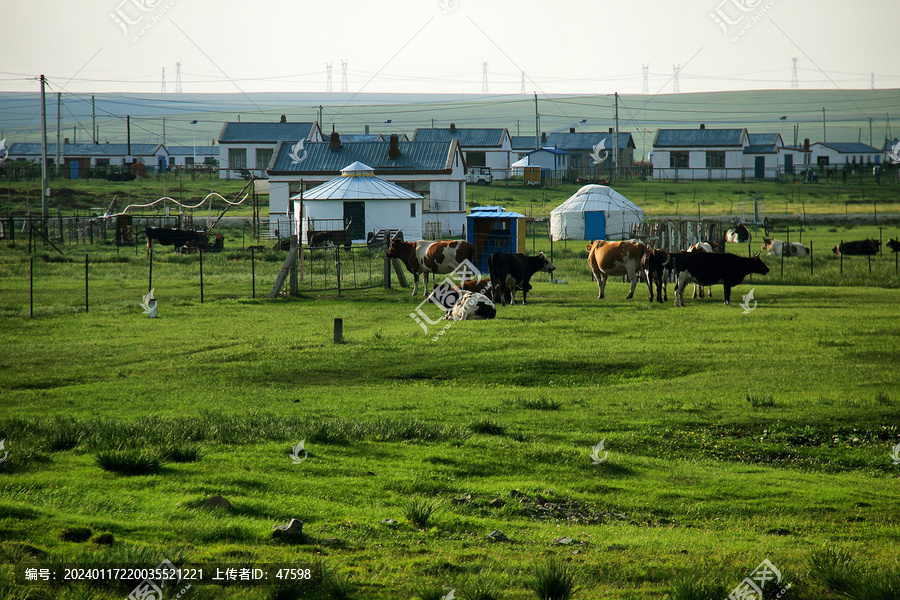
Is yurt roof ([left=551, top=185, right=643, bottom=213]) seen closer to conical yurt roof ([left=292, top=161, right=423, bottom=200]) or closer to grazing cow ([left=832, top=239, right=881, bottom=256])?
conical yurt roof ([left=292, top=161, right=423, bottom=200])

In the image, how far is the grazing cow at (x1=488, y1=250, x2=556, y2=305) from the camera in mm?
22844

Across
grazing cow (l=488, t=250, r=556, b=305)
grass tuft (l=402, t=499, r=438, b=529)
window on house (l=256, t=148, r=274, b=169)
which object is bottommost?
grass tuft (l=402, t=499, r=438, b=529)

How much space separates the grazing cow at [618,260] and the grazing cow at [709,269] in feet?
5.78

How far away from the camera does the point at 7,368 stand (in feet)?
47.2

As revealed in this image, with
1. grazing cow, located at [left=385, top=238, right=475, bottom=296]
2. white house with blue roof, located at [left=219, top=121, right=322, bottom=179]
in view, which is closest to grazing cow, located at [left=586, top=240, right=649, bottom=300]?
grazing cow, located at [left=385, top=238, right=475, bottom=296]

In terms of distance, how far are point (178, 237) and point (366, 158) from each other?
1525 centimetres

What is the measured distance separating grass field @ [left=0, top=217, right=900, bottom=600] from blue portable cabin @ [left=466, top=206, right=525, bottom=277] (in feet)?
48.0

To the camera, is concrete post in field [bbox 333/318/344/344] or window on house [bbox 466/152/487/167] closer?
concrete post in field [bbox 333/318/344/344]

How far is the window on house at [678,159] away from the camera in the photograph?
92.9 metres

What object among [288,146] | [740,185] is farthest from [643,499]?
[740,185]

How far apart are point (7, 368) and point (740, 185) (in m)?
77.3

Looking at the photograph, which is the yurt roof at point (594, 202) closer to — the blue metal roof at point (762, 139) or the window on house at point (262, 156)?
the window on house at point (262, 156)

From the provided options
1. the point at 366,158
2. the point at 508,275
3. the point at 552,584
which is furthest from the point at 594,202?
the point at 552,584

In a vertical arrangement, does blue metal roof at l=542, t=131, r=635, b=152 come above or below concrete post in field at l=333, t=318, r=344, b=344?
above
